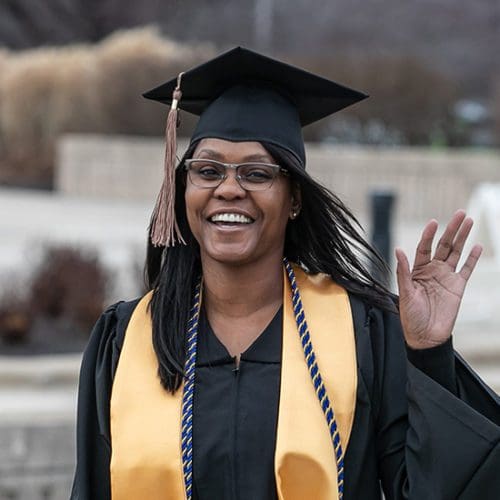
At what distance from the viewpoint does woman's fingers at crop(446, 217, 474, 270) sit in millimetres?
2748

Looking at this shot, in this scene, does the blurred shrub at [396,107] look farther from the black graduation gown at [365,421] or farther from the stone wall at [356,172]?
the black graduation gown at [365,421]

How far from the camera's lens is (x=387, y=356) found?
284cm

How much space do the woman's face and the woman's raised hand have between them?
317 millimetres

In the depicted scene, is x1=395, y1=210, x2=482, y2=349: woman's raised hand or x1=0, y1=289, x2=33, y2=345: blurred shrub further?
x1=0, y1=289, x2=33, y2=345: blurred shrub

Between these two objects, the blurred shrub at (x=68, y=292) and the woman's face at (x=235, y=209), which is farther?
the blurred shrub at (x=68, y=292)

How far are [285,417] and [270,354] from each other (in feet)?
0.64

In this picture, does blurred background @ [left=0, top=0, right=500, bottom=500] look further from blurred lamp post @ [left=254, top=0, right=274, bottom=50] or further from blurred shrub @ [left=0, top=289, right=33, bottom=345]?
blurred lamp post @ [left=254, top=0, right=274, bottom=50]

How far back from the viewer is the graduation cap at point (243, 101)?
9.50 ft

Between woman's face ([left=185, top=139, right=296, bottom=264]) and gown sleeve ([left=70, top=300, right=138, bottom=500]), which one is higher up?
woman's face ([left=185, top=139, right=296, bottom=264])

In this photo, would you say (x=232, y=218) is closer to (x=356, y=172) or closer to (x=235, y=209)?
(x=235, y=209)

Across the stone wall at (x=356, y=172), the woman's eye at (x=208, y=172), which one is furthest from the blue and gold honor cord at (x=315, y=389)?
the stone wall at (x=356, y=172)

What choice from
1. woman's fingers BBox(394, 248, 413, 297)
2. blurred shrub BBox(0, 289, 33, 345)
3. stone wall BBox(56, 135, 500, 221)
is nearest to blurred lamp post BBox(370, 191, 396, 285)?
blurred shrub BBox(0, 289, 33, 345)

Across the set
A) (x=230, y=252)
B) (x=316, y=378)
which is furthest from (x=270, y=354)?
(x=230, y=252)

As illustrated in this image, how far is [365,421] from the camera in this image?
2.77 metres
